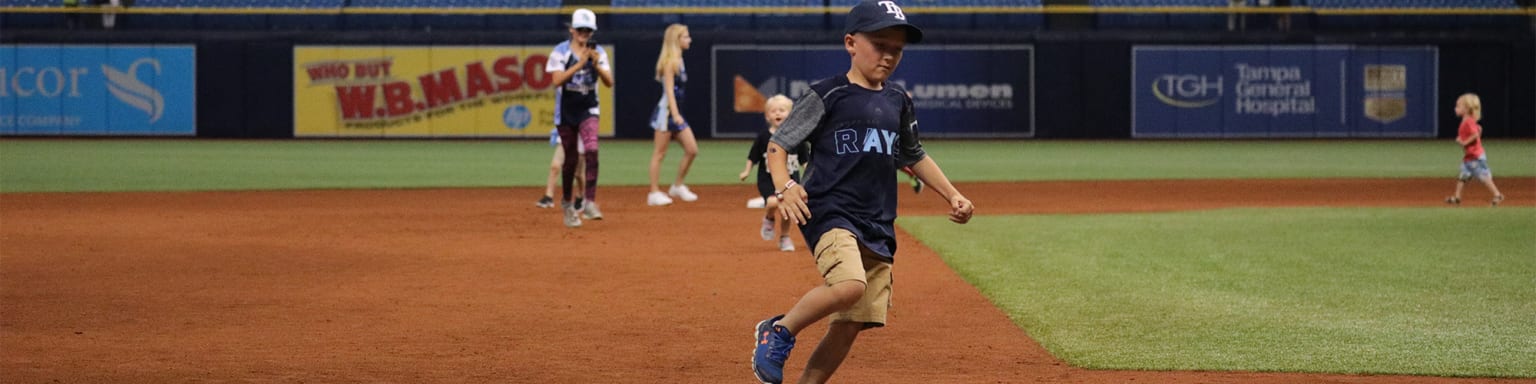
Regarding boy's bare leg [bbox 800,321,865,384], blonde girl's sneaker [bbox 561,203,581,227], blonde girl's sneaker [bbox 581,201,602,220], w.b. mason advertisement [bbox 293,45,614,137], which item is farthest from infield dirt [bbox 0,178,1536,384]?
w.b. mason advertisement [bbox 293,45,614,137]

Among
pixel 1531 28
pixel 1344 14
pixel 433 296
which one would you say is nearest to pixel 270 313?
pixel 433 296

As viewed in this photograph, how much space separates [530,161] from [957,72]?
11.1 metres

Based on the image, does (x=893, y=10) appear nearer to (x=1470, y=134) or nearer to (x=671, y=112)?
(x=671, y=112)

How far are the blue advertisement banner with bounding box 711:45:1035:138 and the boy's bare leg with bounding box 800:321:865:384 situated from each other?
89.8 feet

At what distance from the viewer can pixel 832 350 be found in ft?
17.5

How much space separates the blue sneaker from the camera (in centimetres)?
522

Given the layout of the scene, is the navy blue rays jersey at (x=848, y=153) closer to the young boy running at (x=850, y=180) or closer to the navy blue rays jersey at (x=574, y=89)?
the young boy running at (x=850, y=180)

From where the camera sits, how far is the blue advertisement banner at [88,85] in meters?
32.1

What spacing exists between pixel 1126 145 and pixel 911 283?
→ 22.6 metres

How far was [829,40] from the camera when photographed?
3294cm

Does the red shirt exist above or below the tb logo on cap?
below

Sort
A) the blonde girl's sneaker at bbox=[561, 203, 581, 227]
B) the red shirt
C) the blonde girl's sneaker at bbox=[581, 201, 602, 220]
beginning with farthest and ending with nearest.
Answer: the red shirt < the blonde girl's sneaker at bbox=[581, 201, 602, 220] < the blonde girl's sneaker at bbox=[561, 203, 581, 227]

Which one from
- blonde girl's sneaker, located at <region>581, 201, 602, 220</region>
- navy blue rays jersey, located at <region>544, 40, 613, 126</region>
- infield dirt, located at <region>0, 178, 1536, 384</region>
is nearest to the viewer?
infield dirt, located at <region>0, 178, 1536, 384</region>

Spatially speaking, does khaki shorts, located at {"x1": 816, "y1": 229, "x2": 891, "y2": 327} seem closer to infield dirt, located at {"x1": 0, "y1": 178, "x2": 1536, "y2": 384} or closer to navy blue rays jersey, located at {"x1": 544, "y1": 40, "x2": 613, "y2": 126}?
infield dirt, located at {"x1": 0, "y1": 178, "x2": 1536, "y2": 384}
